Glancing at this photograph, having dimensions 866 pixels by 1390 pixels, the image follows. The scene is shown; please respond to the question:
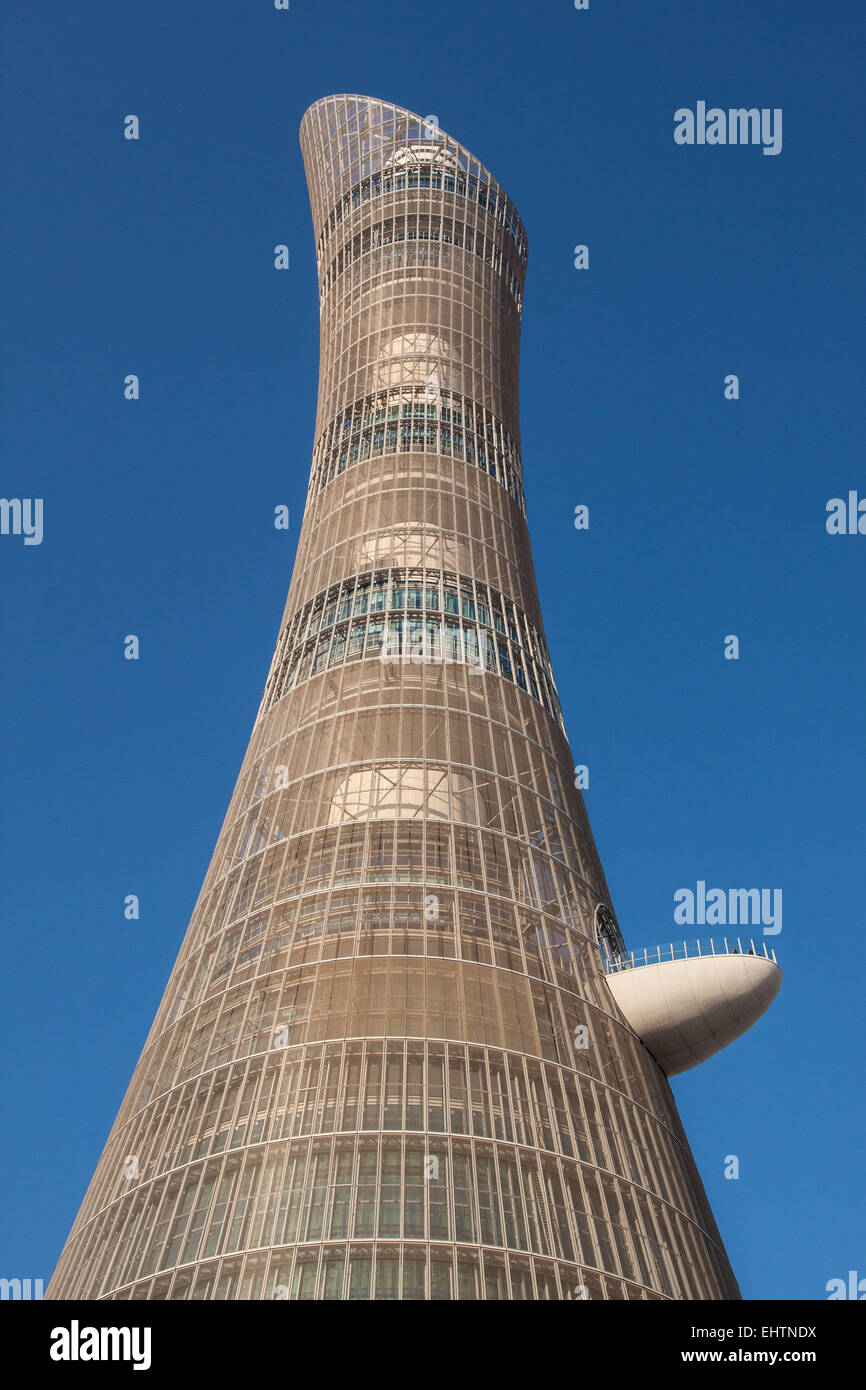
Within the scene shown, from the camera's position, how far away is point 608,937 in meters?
38.1

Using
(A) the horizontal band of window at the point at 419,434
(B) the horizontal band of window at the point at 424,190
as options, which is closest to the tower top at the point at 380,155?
(B) the horizontal band of window at the point at 424,190

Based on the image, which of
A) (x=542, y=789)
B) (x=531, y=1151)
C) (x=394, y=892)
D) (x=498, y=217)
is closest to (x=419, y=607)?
(x=542, y=789)

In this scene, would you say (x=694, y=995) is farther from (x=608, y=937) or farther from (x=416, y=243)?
(x=416, y=243)

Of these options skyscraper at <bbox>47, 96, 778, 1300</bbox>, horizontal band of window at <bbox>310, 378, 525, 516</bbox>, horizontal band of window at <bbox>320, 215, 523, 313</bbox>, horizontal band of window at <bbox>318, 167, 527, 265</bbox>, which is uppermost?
horizontal band of window at <bbox>318, 167, 527, 265</bbox>

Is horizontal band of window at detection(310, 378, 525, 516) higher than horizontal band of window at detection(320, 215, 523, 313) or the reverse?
the reverse

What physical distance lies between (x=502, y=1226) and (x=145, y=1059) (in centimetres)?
1254

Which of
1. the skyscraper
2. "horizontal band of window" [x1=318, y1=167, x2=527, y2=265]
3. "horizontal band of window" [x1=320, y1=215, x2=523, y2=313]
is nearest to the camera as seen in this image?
the skyscraper

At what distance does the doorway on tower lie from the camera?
37062 millimetres

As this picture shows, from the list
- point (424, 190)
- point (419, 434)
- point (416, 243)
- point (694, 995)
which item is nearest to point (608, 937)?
point (694, 995)

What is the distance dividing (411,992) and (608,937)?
8.13 metres

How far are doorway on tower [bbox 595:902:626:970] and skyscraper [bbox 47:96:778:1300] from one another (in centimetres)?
15

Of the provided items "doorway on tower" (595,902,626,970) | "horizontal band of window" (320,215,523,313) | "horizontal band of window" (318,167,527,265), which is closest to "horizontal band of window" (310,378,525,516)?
"horizontal band of window" (320,215,523,313)

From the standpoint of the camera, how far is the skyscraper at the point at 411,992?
27.3 meters

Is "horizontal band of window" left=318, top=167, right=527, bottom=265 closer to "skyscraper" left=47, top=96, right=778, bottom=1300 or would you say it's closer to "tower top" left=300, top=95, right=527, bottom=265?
"tower top" left=300, top=95, right=527, bottom=265
